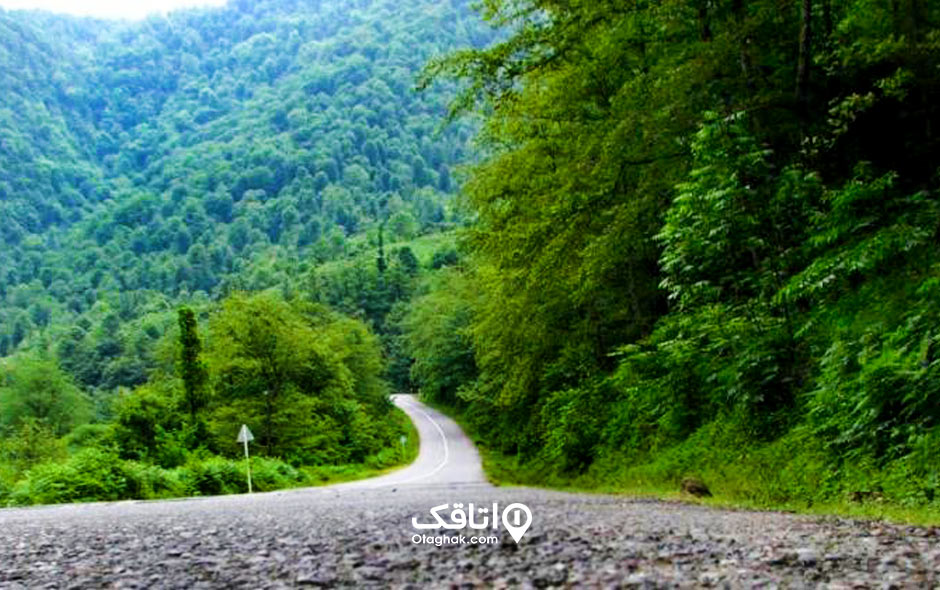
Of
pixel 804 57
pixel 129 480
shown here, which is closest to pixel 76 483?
pixel 129 480

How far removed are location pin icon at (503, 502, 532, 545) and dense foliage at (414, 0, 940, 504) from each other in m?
3.70

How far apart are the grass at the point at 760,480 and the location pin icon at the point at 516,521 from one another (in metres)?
2.97

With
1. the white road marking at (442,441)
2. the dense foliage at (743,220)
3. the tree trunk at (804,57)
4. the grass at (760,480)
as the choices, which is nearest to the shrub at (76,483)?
the white road marking at (442,441)

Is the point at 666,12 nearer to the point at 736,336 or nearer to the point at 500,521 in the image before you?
the point at 736,336

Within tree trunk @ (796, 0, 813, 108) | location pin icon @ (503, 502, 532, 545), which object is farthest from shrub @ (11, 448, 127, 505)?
tree trunk @ (796, 0, 813, 108)

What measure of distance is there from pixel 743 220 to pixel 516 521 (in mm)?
7890

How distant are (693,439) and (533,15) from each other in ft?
31.1

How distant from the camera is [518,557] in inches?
172

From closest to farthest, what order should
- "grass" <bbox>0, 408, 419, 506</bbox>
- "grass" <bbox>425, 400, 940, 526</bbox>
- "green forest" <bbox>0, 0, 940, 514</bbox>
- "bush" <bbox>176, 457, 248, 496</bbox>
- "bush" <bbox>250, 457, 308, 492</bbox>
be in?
"grass" <bbox>425, 400, 940, 526</bbox>, "green forest" <bbox>0, 0, 940, 514</bbox>, "grass" <bbox>0, 408, 419, 506</bbox>, "bush" <bbox>176, 457, 248, 496</bbox>, "bush" <bbox>250, 457, 308, 492</bbox>

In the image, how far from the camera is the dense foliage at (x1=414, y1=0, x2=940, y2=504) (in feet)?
31.3

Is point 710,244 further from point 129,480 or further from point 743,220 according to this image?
point 129,480

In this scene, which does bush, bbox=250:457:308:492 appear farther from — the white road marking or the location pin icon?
the location pin icon

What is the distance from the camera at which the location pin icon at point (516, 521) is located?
17.3 feet

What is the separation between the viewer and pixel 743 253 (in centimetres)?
1529
